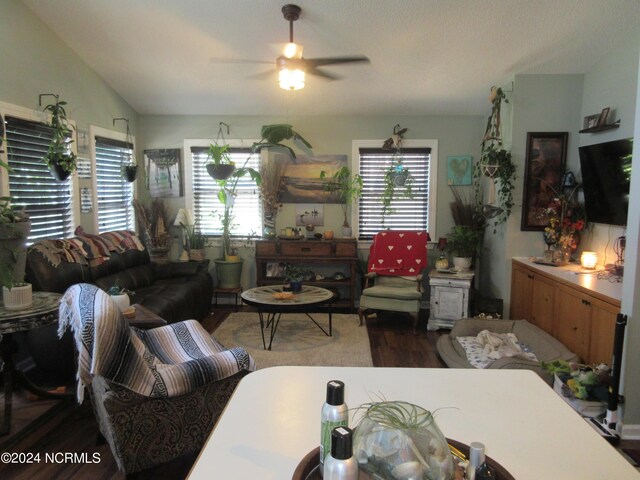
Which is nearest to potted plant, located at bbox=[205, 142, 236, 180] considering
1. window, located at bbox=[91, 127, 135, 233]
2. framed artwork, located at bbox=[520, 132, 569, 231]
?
window, located at bbox=[91, 127, 135, 233]

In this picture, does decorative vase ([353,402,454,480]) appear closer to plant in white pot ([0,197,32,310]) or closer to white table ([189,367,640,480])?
white table ([189,367,640,480])

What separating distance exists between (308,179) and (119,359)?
3.77 meters

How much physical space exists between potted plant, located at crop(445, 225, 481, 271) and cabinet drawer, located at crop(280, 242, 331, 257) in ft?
4.85

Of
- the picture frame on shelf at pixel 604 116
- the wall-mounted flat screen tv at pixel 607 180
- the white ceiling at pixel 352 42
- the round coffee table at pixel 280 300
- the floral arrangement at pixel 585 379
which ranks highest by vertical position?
the white ceiling at pixel 352 42

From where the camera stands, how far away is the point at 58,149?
359 centimetres

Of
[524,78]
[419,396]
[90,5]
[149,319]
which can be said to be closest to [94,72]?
[90,5]

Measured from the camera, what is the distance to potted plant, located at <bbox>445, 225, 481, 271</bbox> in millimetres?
4684

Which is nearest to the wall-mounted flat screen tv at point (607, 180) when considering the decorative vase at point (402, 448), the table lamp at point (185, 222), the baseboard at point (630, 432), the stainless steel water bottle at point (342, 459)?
the baseboard at point (630, 432)

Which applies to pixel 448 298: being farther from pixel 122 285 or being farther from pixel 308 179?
pixel 122 285

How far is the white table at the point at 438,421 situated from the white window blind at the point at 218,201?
13.8 feet

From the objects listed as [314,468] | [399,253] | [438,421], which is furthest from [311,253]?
[314,468]

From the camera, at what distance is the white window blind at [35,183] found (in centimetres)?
335

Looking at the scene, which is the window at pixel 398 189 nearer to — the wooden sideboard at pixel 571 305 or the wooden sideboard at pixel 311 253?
the wooden sideboard at pixel 311 253

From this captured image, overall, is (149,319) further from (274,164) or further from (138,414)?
(274,164)
